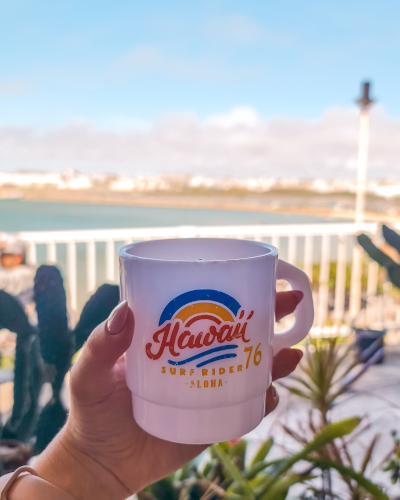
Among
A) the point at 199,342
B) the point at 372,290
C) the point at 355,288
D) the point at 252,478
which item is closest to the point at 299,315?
the point at 199,342

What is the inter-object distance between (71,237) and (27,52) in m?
22.3

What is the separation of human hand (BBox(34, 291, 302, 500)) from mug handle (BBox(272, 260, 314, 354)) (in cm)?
1

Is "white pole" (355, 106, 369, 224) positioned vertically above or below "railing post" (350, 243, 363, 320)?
above

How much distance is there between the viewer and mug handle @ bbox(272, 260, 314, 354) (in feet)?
1.79

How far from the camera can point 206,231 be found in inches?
113

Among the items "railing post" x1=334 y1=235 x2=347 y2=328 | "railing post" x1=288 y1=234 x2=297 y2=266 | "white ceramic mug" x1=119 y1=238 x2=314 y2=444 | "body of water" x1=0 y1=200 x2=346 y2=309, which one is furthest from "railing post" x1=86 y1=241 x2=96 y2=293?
"body of water" x1=0 y1=200 x2=346 y2=309

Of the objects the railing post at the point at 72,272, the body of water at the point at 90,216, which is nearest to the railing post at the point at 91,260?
the railing post at the point at 72,272

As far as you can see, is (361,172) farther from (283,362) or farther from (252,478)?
(283,362)

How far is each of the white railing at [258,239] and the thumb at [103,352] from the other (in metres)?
1.97

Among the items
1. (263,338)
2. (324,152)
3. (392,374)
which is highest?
(324,152)

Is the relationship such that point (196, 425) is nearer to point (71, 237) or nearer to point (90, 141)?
point (71, 237)

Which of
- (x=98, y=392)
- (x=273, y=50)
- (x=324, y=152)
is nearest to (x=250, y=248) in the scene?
(x=98, y=392)

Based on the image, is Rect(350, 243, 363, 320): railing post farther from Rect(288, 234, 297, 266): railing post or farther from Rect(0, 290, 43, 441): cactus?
Rect(0, 290, 43, 441): cactus

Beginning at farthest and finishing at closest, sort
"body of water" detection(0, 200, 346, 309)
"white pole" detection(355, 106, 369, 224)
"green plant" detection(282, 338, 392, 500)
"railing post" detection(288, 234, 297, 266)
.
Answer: "body of water" detection(0, 200, 346, 309)
"white pole" detection(355, 106, 369, 224)
"railing post" detection(288, 234, 297, 266)
"green plant" detection(282, 338, 392, 500)
